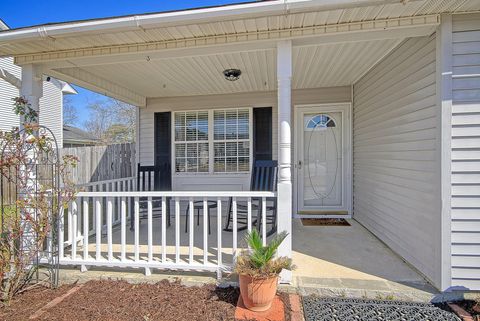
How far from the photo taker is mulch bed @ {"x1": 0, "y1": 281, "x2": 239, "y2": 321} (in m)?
2.10

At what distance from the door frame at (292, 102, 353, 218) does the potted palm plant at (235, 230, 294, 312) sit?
278 centimetres

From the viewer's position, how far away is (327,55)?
3.25m

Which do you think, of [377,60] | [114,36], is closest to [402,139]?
[377,60]

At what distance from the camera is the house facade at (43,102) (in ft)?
31.6

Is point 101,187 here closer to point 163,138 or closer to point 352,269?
point 163,138

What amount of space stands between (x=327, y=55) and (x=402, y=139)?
1.30 metres

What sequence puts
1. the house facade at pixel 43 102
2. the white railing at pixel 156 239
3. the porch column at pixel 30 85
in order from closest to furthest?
the white railing at pixel 156 239
the porch column at pixel 30 85
the house facade at pixel 43 102

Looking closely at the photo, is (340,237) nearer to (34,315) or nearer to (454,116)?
(454,116)

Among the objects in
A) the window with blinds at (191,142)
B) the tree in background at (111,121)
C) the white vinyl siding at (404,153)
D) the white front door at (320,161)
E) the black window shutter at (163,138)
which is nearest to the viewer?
the white vinyl siding at (404,153)

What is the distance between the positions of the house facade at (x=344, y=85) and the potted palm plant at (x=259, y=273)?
0.35m

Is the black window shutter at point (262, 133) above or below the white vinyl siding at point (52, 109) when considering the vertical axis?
below

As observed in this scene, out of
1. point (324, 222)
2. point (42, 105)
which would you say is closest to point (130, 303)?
point (324, 222)

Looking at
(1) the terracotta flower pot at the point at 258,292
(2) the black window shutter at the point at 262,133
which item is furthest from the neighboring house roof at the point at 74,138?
Answer: (1) the terracotta flower pot at the point at 258,292

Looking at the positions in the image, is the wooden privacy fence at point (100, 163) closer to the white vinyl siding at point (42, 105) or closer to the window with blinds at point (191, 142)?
the window with blinds at point (191, 142)
